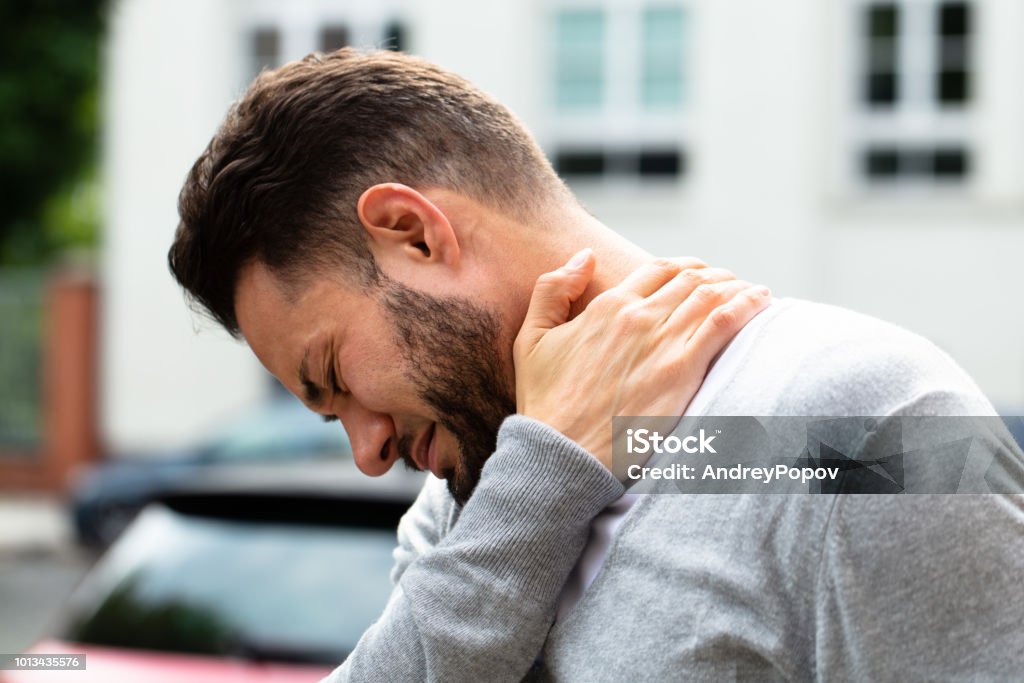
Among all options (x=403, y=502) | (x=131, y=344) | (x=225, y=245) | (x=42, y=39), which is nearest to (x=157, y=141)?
(x=131, y=344)

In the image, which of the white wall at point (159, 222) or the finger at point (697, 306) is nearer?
the finger at point (697, 306)

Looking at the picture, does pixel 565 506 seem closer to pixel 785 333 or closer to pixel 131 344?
pixel 785 333

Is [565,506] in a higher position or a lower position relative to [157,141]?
higher

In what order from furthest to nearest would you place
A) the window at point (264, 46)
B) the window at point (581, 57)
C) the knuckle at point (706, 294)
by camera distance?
the window at point (264, 46) → the window at point (581, 57) → the knuckle at point (706, 294)

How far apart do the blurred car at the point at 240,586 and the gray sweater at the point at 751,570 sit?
1667mm

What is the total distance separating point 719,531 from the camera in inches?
55.3

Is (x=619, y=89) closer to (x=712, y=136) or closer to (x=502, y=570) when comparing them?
(x=712, y=136)

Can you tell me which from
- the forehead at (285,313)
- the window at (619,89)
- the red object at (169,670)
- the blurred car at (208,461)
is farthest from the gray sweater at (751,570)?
the window at (619,89)

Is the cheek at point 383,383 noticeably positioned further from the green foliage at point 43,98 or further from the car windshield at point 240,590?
the green foliage at point 43,98

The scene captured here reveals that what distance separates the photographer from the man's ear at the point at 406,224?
1.72 m

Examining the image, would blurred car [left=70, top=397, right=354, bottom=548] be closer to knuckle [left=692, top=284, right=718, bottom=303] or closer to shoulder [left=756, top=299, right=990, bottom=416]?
knuckle [left=692, top=284, right=718, bottom=303]

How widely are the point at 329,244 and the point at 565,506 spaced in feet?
1.68

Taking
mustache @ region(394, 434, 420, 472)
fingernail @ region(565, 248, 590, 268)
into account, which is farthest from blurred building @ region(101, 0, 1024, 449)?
fingernail @ region(565, 248, 590, 268)

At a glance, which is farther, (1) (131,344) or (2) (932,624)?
(1) (131,344)
